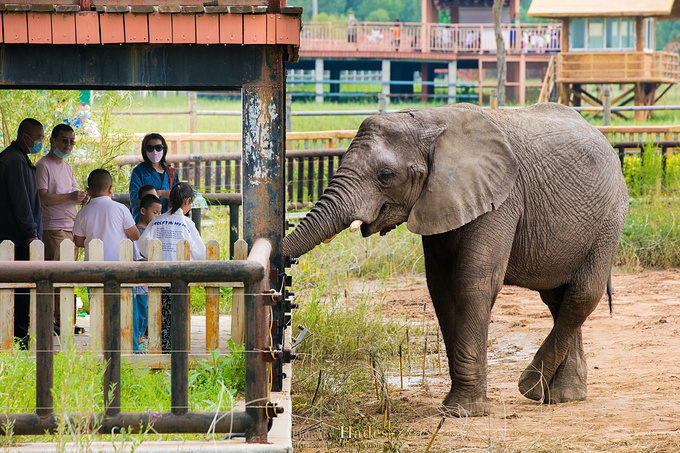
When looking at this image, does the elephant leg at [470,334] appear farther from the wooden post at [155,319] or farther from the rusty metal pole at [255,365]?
the rusty metal pole at [255,365]

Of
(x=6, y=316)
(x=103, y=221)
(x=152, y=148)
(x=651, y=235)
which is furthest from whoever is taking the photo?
(x=651, y=235)

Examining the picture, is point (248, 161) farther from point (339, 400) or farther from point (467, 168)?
point (339, 400)

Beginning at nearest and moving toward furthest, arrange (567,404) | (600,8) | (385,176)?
(385,176), (567,404), (600,8)

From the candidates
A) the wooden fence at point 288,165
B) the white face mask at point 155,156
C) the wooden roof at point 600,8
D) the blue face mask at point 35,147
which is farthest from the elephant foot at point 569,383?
the wooden roof at point 600,8

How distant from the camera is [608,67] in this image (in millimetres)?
30953

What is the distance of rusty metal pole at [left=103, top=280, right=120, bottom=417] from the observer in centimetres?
378

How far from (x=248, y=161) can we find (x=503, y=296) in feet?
22.6

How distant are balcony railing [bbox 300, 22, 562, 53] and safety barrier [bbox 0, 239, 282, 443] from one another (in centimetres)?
3056

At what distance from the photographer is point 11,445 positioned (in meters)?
3.87

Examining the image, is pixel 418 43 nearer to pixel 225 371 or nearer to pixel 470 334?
pixel 470 334

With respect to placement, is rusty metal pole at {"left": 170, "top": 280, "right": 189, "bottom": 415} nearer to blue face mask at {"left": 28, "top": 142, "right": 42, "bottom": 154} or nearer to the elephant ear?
the elephant ear

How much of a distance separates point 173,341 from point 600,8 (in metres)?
30.4

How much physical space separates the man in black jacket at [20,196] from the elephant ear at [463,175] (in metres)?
2.93

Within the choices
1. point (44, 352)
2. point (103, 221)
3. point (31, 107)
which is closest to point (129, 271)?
point (44, 352)
